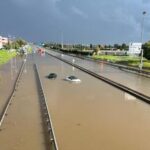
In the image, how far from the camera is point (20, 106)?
17984 millimetres

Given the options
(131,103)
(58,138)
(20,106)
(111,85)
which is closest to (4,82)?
(111,85)

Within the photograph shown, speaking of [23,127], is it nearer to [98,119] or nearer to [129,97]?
[98,119]

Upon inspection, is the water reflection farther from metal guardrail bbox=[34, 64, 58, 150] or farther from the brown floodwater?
the brown floodwater

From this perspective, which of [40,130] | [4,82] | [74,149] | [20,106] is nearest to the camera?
[74,149]

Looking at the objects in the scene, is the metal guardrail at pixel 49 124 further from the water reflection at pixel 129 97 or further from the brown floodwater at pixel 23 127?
the water reflection at pixel 129 97

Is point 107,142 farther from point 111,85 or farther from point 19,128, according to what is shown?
point 111,85

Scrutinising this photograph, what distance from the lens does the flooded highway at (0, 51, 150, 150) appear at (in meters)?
11.7

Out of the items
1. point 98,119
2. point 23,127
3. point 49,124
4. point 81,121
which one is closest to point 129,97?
point 98,119

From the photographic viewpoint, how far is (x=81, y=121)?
1479 centimetres

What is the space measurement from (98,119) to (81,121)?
826 millimetres

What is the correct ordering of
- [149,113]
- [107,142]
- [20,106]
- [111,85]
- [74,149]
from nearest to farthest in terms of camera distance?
[74,149]
[107,142]
[149,113]
[20,106]
[111,85]

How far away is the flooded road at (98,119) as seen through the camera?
11812 millimetres

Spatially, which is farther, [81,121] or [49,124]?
[81,121]

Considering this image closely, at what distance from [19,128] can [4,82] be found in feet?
52.2
